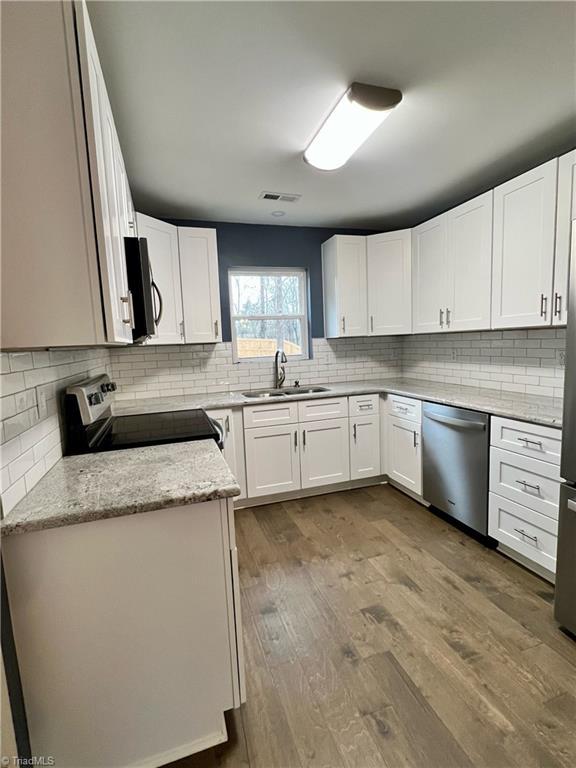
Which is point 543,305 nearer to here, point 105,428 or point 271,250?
point 271,250

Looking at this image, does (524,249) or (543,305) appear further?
(524,249)

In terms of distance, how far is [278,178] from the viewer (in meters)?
2.46

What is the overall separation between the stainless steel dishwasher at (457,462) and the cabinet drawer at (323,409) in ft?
2.25

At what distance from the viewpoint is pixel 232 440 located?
2875 millimetres

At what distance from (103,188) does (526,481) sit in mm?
2409

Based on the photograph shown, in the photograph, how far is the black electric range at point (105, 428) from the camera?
1.63 m

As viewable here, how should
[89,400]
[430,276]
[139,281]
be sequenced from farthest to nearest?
[430,276] < [89,400] < [139,281]

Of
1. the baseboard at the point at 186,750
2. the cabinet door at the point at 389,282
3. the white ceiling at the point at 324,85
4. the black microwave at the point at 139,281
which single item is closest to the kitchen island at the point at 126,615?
the baseboard at the point at 186,750

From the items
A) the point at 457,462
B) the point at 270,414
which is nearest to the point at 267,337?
the point at 270,414

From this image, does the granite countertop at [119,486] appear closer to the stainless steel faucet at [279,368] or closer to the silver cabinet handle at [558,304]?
the stainless steel faucet at [279,368]

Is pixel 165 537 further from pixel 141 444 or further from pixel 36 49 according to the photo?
pixel 36 49

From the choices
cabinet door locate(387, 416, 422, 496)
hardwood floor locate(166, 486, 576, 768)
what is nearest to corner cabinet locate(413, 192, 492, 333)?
cabinet door locate(387, 416, 422, 496)

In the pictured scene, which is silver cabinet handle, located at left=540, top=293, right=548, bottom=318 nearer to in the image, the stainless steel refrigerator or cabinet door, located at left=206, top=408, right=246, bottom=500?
the stainless steel refrigerator

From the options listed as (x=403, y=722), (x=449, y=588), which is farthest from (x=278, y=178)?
(x=403, y=722)
